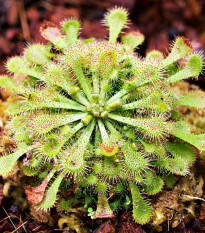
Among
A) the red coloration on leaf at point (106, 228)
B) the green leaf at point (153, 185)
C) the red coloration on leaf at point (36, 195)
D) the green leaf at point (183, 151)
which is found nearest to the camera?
the red coloration on leaf at point (36, 195)

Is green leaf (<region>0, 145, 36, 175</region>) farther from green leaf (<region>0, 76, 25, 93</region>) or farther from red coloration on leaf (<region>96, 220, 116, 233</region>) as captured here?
red coloration on leaf (<region>96, 220, 116, 233</region>)

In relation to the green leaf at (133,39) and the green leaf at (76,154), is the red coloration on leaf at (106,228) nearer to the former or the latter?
the green leaf at (76,154)

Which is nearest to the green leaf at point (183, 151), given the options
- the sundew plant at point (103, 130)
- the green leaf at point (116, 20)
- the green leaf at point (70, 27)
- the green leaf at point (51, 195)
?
the sundew plant at point (103, 130)

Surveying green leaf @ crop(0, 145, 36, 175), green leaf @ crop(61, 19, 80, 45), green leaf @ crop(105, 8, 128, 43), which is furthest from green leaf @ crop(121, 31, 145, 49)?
green leaf @ crop(0, 145, 36, 175)

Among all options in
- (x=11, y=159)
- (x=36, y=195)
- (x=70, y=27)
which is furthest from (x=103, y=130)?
(x=70, y=27)

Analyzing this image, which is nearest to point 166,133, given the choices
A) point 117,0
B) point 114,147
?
point 114,147

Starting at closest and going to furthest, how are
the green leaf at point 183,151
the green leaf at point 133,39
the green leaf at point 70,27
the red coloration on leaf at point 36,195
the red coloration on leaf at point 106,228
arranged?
the red coloration on leaf at point 36,195 < the red coloration on leaf at point 106,228 < the green leaf at point 183,151 < the green leaf at point 70,27 < the green leaf at point 133,39

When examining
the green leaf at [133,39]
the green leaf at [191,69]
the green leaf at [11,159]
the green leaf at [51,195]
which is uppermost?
the green leaf at [133,39]

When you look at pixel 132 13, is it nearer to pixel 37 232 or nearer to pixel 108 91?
pixel 108 91
